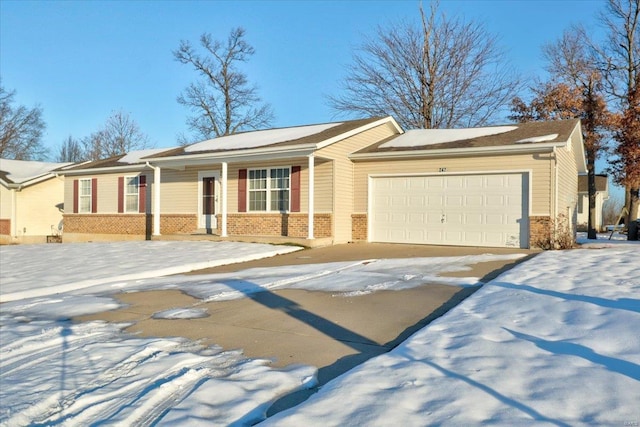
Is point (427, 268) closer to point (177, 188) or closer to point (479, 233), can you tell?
point (479, 233)

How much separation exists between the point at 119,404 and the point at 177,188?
15.7 meters

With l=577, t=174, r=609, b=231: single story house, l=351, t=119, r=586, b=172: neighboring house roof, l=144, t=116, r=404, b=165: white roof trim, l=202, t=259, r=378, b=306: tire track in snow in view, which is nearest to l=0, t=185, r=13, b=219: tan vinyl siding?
l=144, t=116, r=404, b=165: white roof trim

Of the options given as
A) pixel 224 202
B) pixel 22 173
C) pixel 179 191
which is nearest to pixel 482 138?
pixel 224 202

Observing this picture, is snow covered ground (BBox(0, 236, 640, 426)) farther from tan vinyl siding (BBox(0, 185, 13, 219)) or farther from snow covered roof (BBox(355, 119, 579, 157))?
tan vinyl siding (BBox(0, 185, 13, 219))

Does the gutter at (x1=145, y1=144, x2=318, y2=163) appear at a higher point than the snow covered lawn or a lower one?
higher

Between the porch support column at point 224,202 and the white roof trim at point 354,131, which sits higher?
the white roof trim at point 354,131

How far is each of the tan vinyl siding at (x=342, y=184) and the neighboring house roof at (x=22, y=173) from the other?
15940 millimetres

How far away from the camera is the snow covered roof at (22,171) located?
2576 cm

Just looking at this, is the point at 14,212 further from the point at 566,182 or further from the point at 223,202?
the point at 566,182

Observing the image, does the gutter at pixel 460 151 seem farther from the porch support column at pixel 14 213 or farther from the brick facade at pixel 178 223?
the porch support column at pixel 14 213

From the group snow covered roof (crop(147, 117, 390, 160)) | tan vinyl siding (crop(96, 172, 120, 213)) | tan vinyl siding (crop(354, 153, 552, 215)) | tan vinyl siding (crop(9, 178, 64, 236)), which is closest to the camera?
tan vinyl siding (crop(354, 153, 552, 215))

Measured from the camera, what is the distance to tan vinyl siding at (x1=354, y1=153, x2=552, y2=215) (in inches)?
516

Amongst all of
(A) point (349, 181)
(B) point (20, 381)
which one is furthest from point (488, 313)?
(A) point (349, 181)

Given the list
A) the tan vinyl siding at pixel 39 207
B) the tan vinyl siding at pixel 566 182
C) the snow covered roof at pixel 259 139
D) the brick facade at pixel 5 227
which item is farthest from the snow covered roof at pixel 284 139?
the brick facade at pixel 5 227
